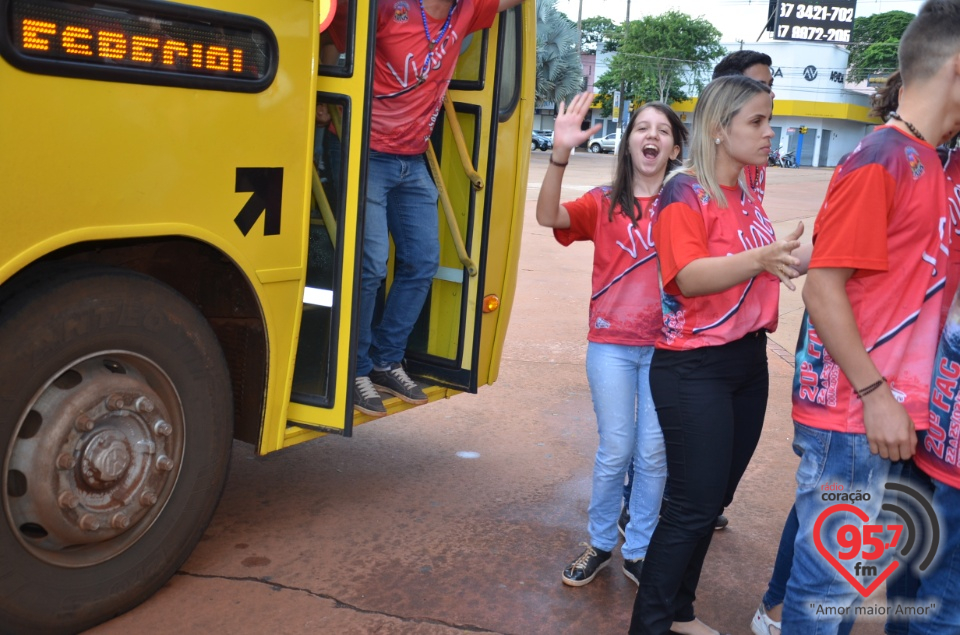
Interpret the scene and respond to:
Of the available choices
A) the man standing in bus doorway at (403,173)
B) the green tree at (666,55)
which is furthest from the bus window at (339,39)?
the green tree at (666,55)

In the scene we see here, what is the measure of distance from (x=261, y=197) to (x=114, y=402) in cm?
83

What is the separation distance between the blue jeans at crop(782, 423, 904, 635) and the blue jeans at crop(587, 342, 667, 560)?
37.0 inches

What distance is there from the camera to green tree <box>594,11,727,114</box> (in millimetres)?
66938

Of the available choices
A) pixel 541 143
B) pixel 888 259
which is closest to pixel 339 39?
pixel 888 259

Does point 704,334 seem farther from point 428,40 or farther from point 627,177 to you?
point 428,40

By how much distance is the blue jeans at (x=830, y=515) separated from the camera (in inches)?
96.7

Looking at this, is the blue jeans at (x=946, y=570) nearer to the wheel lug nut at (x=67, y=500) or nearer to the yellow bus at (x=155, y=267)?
the yellow bus at (x=155, y=267)

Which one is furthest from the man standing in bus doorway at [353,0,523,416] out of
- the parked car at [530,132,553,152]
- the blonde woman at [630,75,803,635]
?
the parked car at [530,132,553,152]

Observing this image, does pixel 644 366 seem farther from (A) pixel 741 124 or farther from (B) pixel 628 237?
(A) pixel 741 124

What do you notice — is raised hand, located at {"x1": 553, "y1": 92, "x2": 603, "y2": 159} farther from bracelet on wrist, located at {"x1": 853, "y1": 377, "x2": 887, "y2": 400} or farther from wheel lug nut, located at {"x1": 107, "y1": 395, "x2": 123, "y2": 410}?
wheel lug nut, located at {"x1": 107, "y1": 395, "x2": 123, "y2": 410}

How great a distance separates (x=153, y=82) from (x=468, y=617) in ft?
6.63

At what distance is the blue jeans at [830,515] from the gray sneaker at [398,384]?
2014 mm

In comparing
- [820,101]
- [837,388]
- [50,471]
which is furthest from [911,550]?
[820,101]

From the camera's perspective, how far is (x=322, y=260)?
3.67 m
